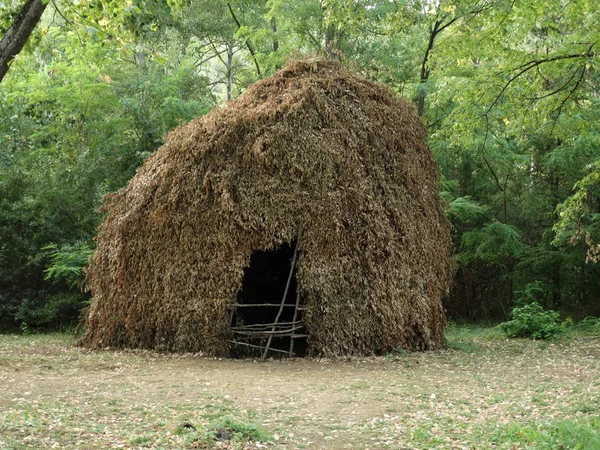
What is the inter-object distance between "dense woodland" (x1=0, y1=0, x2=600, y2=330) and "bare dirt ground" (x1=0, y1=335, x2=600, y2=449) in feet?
14.6

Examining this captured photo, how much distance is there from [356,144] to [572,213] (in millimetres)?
5311

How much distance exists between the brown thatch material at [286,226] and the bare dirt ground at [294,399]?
664 mm

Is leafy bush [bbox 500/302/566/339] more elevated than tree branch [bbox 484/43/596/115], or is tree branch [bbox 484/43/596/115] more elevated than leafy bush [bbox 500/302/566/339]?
tree branch [bbox 484/43/596/115]

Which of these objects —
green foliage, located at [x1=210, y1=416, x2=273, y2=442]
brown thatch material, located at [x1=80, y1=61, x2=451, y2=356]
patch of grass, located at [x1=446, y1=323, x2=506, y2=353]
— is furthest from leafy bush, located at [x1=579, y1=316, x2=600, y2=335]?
green foliage, located at [x1=210, y1=416, x2=273, y2=442]

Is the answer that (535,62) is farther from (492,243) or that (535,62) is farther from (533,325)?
(492,243)

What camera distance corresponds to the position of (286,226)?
443 inches

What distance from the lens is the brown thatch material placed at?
11.3 metres

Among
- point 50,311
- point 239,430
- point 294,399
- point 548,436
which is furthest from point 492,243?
point 239,430

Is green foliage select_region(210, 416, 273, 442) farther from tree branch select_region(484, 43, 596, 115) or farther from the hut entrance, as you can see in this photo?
tree branch select_region(484, 43, 596, 115)

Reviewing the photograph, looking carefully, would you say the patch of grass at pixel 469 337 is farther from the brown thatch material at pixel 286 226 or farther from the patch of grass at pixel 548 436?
the patch of grass at pixel 548 436

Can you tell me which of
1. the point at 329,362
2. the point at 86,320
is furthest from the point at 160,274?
Answer: the point at 329,362

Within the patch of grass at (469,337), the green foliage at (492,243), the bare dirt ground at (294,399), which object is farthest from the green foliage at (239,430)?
the green foliage at (492,243)

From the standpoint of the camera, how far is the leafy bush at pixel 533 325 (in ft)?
47.5

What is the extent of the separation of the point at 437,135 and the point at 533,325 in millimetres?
4761
